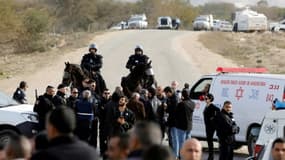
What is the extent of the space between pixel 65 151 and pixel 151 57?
137 ft

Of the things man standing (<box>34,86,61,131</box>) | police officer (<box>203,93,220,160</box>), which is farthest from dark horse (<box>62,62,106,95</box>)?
police officer (<box>203,93,220,160</box>)

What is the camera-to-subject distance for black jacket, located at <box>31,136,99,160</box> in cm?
714

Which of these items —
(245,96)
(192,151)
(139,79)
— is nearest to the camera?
(192,151)

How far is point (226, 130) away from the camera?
17047 millimetres

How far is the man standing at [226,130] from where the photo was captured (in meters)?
17.0

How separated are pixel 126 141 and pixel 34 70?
37919 millimetres

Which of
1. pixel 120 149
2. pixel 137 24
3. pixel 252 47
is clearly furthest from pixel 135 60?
pixel 137 24

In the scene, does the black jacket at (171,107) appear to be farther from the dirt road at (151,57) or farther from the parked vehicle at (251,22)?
the parked vehicle at (251,22)

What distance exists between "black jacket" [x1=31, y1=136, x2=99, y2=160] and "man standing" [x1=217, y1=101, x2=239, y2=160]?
9858mm

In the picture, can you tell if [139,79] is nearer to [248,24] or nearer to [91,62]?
[91,62]

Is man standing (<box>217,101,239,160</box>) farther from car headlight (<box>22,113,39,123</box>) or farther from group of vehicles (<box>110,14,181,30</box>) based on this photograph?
group of vehicles (<box>110,14,181,30</box>)

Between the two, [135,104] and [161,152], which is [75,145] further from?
[135,104]

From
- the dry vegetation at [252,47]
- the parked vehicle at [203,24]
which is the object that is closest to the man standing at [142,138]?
the dry vegetation at [252,47]

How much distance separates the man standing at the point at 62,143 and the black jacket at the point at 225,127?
972 centimetres
